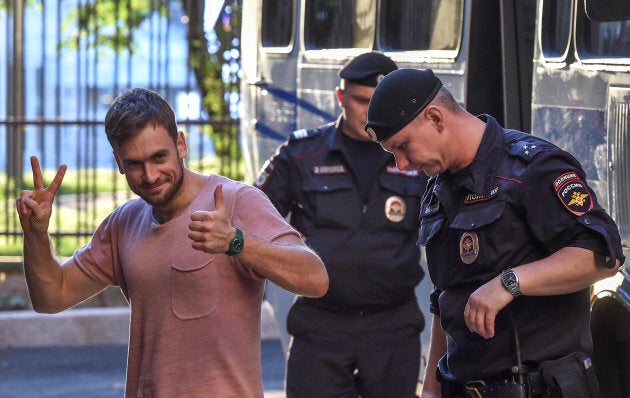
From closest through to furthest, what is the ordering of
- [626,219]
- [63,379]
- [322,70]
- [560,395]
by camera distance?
[560,395] → [626,219] → [322,70] → [63,379]

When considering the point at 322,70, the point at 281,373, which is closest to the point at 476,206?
the point at 322,70

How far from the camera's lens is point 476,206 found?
3539mm

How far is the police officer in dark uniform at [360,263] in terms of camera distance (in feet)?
17.0

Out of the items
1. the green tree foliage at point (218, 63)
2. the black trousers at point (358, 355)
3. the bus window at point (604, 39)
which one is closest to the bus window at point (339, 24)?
the black trousers at point (358, 355)

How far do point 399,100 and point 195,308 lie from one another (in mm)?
755

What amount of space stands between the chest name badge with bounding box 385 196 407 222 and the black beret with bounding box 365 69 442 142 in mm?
1619

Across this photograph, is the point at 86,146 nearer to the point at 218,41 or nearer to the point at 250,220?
the point at 218,41

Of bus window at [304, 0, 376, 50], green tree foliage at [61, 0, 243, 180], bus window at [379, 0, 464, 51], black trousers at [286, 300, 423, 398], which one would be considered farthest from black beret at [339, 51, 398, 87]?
green tree foliage at [61, 0, 243, 180]

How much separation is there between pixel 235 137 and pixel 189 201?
7477 millimetres

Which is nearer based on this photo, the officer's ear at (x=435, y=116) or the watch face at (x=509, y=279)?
the watch face at (x=509, y=279)

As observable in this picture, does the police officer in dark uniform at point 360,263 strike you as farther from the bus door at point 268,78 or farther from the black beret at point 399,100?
the bus door at point 268,78

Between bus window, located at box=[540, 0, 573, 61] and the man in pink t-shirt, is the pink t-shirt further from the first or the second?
bus window, located at box=[540, 0, 573, 61]

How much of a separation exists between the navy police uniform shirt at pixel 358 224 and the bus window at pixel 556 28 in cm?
78

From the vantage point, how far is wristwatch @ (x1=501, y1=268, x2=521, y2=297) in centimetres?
334
